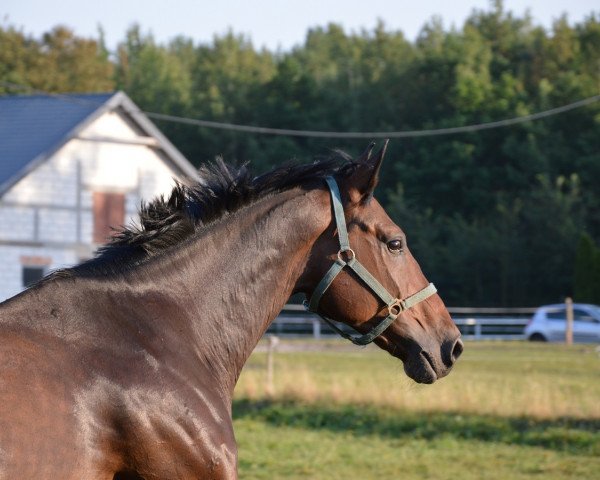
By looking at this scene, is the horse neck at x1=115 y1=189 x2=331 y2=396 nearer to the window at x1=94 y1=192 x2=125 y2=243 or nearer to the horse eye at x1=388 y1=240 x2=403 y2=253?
the horse eye at x1=388 y1=240 x2=403 y2=253

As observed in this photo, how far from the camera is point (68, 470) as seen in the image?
12.2ft

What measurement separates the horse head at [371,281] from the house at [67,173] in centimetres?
2881

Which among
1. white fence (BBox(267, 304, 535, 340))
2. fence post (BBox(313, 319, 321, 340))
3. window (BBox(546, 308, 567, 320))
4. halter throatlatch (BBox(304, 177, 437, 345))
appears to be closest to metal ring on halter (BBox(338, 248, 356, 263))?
halter throatlatch (BBox(304, 177, 437, 345))

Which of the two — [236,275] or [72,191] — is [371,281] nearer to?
[236,275]

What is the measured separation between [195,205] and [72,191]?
100 ft

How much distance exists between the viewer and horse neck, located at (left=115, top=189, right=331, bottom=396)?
→ 4344mm

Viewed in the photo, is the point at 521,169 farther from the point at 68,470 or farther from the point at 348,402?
the point at 68,470

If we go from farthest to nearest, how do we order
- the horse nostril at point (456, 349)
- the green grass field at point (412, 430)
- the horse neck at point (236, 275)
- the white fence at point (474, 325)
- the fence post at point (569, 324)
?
1. the white fence at point (474, 325)
2. the fence post at point (569, 324)
3. the green grass field at point (412, 430)
4. the horse nostril at point (456, 349)
5. the horse neck at point (236, 275)

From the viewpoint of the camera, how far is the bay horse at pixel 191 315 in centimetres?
379

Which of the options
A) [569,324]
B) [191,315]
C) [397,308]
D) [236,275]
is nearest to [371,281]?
[397,308]

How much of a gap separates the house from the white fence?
687 cm

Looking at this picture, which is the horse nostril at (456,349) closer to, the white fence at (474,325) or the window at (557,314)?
the white fence at (474,325)

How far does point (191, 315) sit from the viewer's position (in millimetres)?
4352

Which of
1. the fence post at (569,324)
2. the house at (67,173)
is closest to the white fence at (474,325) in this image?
the fence post at (569,324)
